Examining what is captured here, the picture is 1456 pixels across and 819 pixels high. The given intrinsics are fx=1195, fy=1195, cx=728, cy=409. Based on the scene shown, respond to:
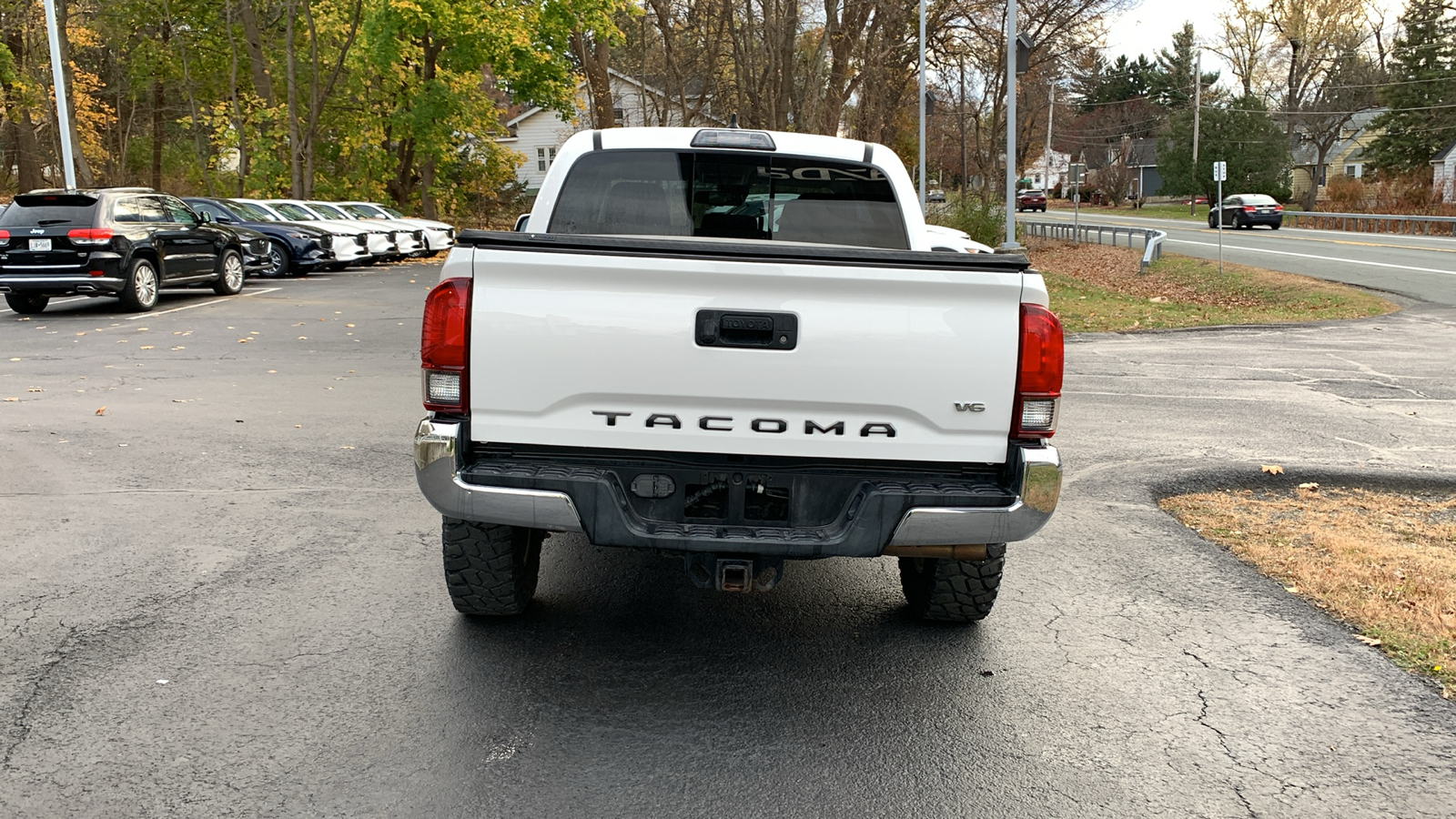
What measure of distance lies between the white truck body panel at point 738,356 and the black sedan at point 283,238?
20.5 metres

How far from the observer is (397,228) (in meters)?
28.6

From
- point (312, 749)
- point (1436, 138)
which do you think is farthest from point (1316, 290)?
point (1436, 138)

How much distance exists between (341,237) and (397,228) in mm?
3467

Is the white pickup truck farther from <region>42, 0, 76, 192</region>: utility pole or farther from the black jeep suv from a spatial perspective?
<region>42, 0, 76, 192</region>: utility pole

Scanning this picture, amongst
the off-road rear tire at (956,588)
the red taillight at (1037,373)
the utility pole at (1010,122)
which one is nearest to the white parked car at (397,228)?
the utility pole at (1010,122)

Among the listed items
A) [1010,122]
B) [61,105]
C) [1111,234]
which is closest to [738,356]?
[1010,122]

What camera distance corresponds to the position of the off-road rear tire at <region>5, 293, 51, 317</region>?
16.8 m

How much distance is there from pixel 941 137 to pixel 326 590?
75.4 meters

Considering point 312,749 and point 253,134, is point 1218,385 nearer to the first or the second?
point 312,749

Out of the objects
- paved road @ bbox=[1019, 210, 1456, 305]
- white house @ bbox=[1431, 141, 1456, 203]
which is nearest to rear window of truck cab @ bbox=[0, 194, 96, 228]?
paved road @ bbox=[1019, 210, 1456, 305]

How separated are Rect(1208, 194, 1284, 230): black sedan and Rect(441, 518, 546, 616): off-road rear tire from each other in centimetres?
4890

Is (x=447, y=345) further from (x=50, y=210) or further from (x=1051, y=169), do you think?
(x=1051, y=169)

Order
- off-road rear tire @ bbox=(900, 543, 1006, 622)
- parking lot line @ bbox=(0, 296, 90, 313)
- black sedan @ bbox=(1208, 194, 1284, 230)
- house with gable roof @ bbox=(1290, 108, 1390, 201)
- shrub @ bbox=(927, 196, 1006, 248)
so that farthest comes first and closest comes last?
house with gable roof @ bbox=(1290, 108, 1390, 201), black sedan @ bbox=(1208, 194, 1284, 230), shrub @ bbox=(927, 196, 1006, 248), parking lot line @ bbox=(0, 296, 90, 313), off-road rear tire @ bbox=(900, 543, 1006, 622)

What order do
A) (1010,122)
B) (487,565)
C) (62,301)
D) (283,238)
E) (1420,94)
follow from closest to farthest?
(487,565)
(62,301)
(1010,122)
(283,238)
(1420,94)
